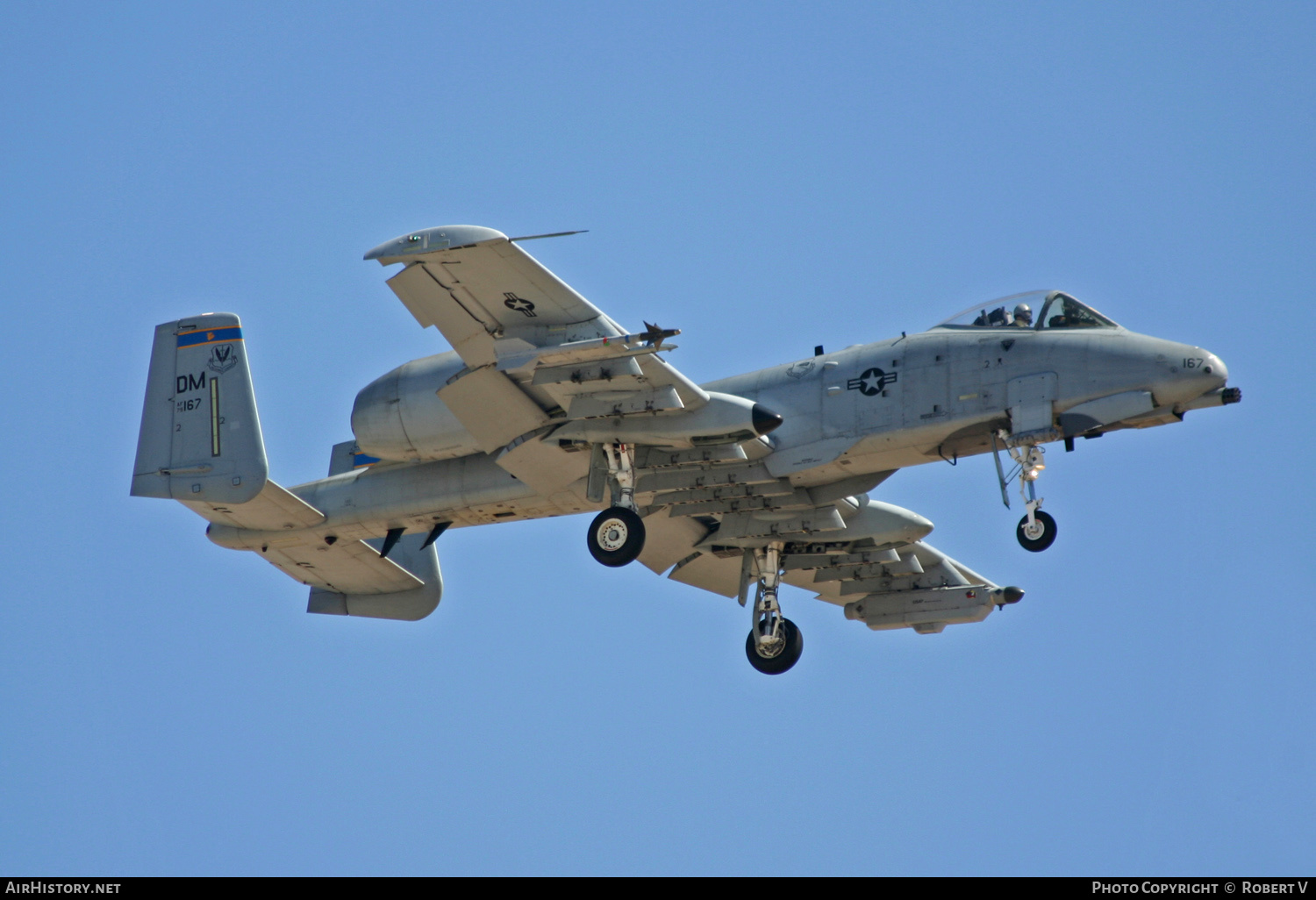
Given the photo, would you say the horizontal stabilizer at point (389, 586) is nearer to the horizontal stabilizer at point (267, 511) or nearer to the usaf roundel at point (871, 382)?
the horizontal stabilizer at point (267, 511)

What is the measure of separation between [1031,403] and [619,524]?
5985mm

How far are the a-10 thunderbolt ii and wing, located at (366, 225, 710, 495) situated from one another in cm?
3

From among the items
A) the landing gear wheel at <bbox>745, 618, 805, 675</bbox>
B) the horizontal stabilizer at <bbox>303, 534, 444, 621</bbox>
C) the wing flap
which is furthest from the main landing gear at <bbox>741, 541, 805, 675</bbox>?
the horizontal stabilizer at <bbox>303, 534, 444, 621</bbox>

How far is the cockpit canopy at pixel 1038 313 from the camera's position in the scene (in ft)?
75.0

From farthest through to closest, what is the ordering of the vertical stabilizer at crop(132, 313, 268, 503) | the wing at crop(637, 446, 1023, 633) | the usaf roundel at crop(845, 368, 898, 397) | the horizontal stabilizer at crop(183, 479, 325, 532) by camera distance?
the horizontal stabilizer at crop(183, 479, 325, 532)
the vertical stabilizer at crop(132, 313, 268, 503)
the wing at crop(637, 446, 1023, 633)
the usaf roundel at crop(845, 368, 898, 397)

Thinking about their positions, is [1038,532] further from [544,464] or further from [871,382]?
[544,464]

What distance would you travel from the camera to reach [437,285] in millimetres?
21594

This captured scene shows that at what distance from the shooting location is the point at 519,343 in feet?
72.1

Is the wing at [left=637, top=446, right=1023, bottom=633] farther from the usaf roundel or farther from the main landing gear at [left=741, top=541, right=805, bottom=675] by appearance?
the usaf roundel

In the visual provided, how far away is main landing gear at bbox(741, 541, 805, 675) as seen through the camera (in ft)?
87.7
